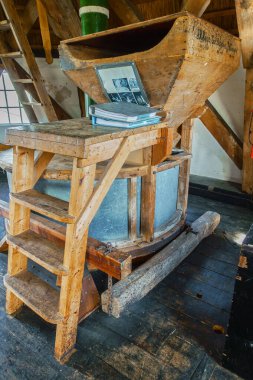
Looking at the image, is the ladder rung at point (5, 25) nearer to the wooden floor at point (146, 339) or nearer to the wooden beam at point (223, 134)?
the wooden beam at point (223, 134)

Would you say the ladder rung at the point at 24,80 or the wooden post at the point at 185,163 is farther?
the ladder rung at the point at 24,80

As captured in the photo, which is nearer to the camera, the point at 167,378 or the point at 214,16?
the point at 167,378

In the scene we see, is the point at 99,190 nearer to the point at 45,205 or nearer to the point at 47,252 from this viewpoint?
the point at 45,205

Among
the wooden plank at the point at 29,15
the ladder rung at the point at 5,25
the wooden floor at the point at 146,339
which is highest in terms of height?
the wooden plank at the point at 29,15

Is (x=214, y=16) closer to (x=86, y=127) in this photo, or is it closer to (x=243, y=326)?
(x=86, y=127)

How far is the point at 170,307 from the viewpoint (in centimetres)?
192

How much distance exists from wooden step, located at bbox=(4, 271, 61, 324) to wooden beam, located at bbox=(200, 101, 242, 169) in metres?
3.33

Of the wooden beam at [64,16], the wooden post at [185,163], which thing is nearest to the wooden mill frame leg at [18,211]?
the wooden post at [185,163]

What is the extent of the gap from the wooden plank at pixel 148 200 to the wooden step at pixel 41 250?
88 centimetres

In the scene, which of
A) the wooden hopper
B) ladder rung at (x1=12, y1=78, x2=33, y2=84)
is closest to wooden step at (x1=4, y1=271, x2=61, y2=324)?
the wooden hopper

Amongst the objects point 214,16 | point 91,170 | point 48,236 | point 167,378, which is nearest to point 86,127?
point 91,170

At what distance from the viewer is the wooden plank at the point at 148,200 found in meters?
→ 2.06

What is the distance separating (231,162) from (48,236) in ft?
11.3

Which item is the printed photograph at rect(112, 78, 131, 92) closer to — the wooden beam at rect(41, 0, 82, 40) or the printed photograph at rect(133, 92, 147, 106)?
the printed photograph at rect(133, 92, 147, 106)
